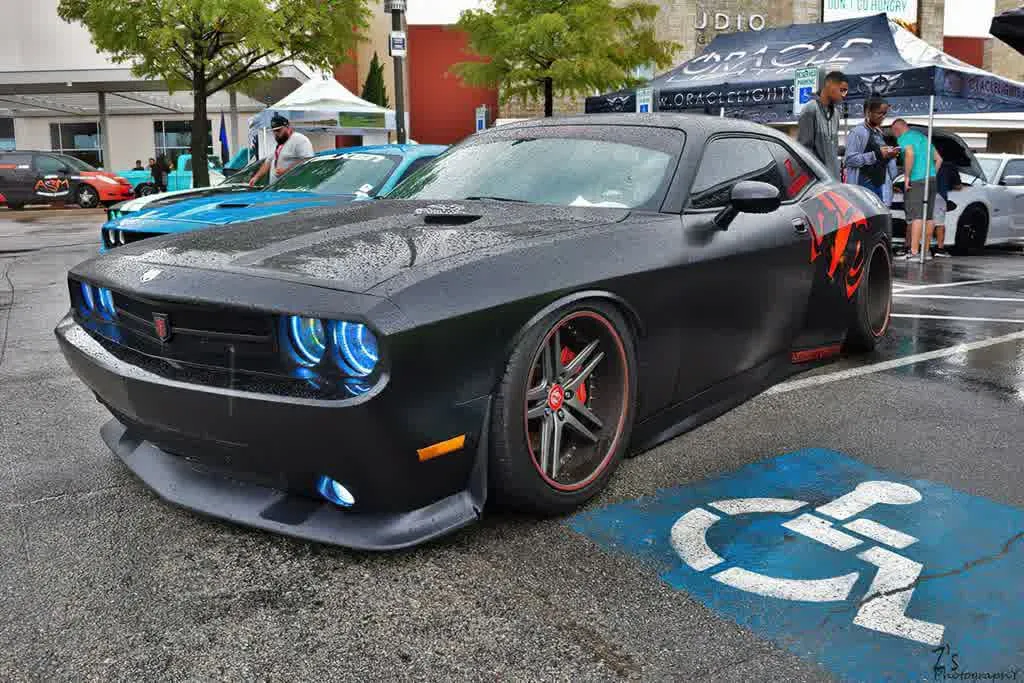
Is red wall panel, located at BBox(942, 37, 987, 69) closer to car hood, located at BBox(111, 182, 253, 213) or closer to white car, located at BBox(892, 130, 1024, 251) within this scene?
white car, located at BBox(892, 130, 1024, 251)

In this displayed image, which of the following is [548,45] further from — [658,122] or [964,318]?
[658,122]

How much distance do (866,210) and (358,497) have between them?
353cm

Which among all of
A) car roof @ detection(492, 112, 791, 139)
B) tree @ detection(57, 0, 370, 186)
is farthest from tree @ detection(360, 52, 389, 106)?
car roof @ detection(492, 112, 791, 139)

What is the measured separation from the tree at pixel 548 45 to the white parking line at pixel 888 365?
1625 cm

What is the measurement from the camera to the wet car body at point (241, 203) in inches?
255

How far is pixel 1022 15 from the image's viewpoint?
19.0 ft

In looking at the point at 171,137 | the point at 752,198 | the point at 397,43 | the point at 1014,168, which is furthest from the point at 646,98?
the point at 171,137

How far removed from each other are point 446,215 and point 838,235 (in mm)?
2183

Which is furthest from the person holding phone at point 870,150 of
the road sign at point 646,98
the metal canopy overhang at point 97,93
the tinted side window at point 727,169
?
the metal canopy overhang at point 97,93

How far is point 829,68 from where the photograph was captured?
40.4 feet

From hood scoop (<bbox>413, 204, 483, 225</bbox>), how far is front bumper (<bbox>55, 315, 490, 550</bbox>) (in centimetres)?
83

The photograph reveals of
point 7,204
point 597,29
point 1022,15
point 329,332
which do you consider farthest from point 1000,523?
point 7,204

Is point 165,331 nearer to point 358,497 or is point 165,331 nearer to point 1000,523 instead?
point 358,497

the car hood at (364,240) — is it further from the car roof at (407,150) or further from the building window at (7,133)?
the building window at (7,133)
